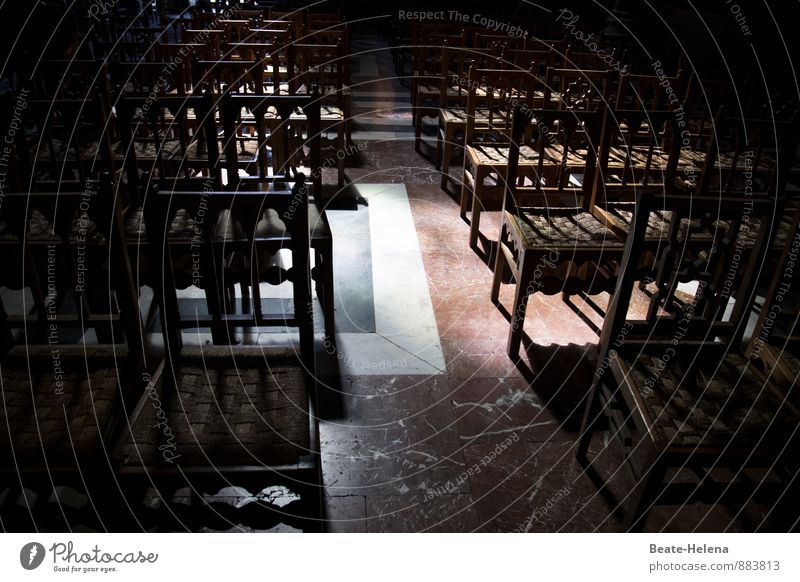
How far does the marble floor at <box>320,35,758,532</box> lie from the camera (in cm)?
193

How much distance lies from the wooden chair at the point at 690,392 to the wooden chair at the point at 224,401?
3.00 ft

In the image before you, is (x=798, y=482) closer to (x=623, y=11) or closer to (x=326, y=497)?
(x=326, y=497)

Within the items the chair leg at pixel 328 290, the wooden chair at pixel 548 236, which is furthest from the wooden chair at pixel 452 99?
the chair leg at pixel 328 290

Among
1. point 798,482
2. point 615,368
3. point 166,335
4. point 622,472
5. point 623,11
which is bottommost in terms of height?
point 622,472

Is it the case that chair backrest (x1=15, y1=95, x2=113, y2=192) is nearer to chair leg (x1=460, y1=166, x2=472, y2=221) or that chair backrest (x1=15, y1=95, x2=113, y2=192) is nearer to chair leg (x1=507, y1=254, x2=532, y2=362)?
chair leg (x1=507, y1=254, x2=532, y2=362)

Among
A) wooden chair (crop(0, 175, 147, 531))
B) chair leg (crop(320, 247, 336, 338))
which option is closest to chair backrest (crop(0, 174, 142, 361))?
wooden chair (crop(0, 175, 147, 531))

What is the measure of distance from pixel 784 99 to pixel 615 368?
10.1 feet

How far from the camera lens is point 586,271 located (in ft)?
10.7

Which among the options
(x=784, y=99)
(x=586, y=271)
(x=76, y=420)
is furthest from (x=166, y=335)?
(x=784, y=99)

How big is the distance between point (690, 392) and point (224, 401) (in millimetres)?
1366

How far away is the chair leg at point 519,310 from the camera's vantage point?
2559mm

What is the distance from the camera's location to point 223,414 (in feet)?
5.34

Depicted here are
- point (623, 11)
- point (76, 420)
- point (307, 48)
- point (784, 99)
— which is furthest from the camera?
point (623, 11)

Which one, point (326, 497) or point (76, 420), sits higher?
point (76, 420)
